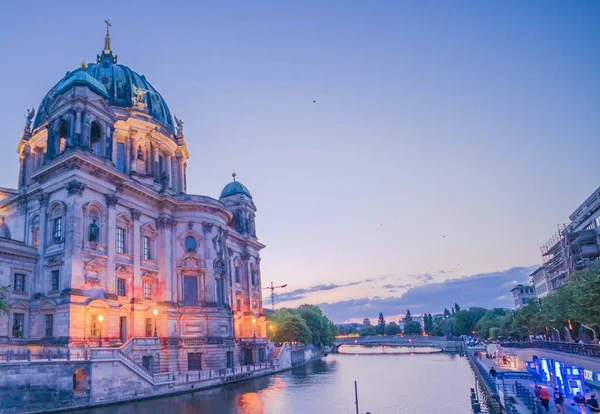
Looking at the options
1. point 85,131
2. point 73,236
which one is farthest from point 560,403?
point 85,131

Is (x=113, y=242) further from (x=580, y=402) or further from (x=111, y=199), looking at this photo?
(x=580, y=402)

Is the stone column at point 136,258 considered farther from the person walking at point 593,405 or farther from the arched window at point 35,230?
the person walking at point 593,405

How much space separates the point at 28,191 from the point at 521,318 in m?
79.8

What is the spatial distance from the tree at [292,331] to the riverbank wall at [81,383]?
39.6m

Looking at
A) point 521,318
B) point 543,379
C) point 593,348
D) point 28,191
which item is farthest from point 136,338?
point 521,318

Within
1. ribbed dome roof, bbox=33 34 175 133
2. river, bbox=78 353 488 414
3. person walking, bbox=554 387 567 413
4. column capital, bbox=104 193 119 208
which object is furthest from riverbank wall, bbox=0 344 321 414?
ribbed dome roof, bbox=33 34 175 133

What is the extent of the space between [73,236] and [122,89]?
30308 mm

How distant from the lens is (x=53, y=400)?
1286 inches

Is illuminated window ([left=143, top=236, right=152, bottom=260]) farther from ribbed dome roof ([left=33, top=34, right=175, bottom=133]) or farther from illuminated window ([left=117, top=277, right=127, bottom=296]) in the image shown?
ribbed dome roof ([left=33, top=34, right=175, bottom=133])

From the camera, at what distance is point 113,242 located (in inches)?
1860

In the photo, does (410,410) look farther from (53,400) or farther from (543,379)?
(53,400)

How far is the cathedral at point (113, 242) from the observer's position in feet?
140

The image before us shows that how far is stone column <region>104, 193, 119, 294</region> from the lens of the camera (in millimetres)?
45772

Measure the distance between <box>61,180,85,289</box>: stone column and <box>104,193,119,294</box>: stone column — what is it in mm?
3413
